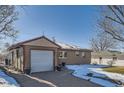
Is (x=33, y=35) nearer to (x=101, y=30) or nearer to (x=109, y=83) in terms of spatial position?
(x=101, y=30)

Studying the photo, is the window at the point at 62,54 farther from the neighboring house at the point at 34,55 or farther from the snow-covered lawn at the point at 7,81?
the snow-covered lawn at the point at 7,81

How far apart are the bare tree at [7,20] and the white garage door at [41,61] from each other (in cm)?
96

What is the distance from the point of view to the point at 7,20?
825 centimetres

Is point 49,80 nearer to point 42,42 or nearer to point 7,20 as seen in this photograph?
point 42,42

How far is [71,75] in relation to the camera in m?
8.48

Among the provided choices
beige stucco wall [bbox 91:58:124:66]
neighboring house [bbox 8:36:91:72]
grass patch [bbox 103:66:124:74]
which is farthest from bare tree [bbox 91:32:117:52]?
neighboring house [bbox 8:36:91:72]

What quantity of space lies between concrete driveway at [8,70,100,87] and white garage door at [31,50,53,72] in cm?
24

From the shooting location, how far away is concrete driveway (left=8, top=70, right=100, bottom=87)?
7.62m

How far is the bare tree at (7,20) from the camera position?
7.94m

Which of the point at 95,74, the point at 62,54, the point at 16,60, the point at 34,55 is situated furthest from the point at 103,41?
the point at 16,60

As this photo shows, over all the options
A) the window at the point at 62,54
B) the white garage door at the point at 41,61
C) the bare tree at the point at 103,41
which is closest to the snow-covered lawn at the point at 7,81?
the white garage door at the point at 41,61
